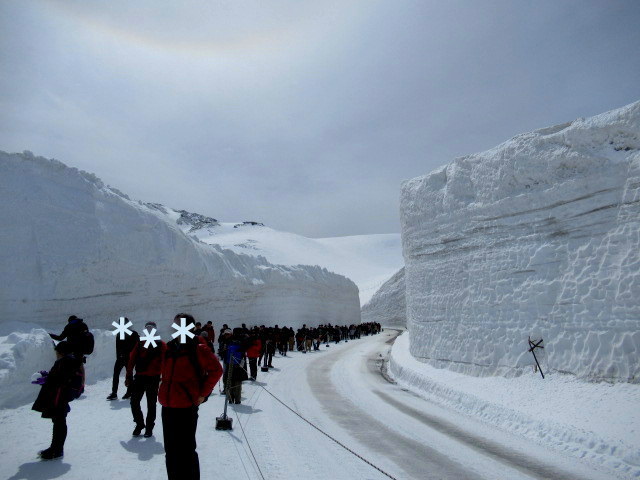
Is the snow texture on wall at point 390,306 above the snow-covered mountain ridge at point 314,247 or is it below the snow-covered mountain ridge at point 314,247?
below

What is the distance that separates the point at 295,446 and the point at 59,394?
125 inches

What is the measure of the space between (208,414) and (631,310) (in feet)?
26.0

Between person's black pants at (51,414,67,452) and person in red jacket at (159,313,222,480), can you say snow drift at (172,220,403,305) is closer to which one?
person's black pants at (51,414,67,452)

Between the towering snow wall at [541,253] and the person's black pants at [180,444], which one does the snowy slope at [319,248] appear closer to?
the towering snow wall at [541,253]

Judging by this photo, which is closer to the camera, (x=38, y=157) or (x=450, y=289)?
(x=450, y=289)

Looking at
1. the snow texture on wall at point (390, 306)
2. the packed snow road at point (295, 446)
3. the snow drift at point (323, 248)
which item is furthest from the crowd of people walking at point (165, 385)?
the snow drift at point (323, 248)

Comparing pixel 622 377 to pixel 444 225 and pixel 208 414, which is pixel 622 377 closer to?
pixel 444 225

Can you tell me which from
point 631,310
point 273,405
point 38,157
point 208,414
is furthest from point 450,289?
point 38,157

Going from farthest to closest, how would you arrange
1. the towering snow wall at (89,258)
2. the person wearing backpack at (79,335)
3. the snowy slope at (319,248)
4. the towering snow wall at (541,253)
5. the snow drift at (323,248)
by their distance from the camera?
the snowy slope at (319,248) < the snow drift at (323,248) < the towering snow wall at (89,258) < the towering snow wall at (541,253) < the person wearing backpack at (79,335)

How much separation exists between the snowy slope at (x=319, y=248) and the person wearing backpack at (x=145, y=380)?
6888 cm

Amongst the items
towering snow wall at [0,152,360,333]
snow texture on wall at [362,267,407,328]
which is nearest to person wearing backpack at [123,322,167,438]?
towering snow wall at [0,152,360,333]

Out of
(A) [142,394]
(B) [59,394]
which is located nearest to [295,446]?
(A) [142,394]

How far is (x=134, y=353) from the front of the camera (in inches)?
240

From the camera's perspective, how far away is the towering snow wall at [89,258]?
1272 centimetres
